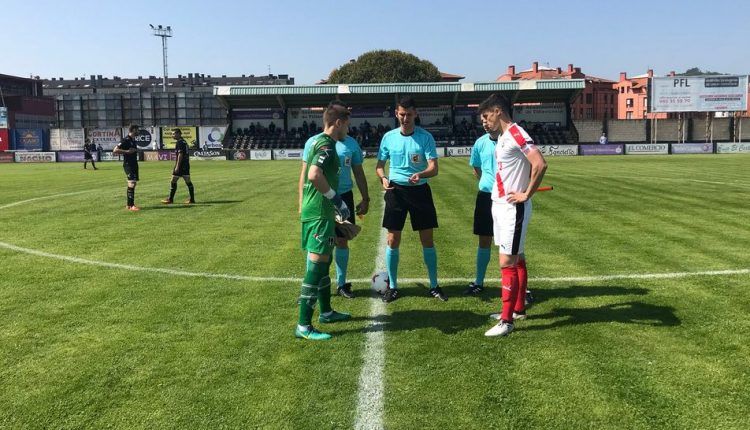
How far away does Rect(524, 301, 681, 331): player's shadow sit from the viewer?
5125mm

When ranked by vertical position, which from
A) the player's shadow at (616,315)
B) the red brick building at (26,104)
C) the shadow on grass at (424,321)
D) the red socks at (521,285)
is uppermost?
the red brick building at (26,104)

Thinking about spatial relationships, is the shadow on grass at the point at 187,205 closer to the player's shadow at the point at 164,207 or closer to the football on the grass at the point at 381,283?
the player's shadow at the point at 164,207

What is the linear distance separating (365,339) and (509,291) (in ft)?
4.66

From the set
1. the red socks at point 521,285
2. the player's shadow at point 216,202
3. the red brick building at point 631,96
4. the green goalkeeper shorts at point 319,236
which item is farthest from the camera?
the red brick building at point 631,96

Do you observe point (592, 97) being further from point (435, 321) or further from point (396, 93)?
point (435, 321)

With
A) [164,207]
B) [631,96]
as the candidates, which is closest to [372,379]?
[164,207]

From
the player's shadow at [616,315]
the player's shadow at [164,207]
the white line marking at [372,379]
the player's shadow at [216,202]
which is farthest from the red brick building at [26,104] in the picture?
the player's shadow at [616,315]

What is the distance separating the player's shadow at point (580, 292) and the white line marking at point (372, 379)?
1.81m

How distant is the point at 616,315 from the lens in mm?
5352

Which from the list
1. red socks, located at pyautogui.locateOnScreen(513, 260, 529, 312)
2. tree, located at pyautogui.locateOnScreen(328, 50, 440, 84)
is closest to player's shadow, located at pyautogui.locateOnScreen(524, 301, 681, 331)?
red socks, located at pyautogui.locateOnScreen(513, 260, 529, 312)

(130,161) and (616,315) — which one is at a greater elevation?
(130,161)

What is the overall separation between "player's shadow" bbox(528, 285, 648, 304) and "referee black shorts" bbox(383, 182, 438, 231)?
3.97ft

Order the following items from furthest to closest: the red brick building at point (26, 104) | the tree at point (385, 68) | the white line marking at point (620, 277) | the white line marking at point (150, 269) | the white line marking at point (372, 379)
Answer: the red brick building at point (26, 104), the tree at point (385, 68), the white line marking at point (150, 269), the white line marking at point (620, 277), the white line marking at point (372, 379)

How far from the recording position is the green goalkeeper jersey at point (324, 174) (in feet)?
15.5
